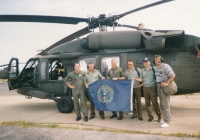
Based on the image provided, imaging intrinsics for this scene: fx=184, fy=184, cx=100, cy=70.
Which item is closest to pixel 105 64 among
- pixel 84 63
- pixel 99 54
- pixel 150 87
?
pixel 99 54

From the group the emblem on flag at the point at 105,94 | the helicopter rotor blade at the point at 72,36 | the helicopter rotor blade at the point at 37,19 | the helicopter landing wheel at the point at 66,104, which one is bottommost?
the helicopter landing wheel at the point at 66,104

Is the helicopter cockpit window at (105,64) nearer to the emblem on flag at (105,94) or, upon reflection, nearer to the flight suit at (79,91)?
the emblem on flag at (105,94)

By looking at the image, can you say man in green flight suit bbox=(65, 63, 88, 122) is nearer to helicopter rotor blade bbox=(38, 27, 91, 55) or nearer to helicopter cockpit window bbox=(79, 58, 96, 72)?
helicopter cockpit window bbox=(79, 58, 96, 72)

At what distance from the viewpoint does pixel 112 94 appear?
18.8 ft

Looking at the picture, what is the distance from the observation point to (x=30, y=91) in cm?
754

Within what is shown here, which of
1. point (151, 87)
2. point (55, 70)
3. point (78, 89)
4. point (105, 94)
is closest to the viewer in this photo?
point (151, 87)

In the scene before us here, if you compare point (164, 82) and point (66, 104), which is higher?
point (164, 82)

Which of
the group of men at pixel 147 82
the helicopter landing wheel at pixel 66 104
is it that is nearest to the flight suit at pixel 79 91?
the group of men at pixel 147 82

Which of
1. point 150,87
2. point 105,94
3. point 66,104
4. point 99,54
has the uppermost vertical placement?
point 99,54

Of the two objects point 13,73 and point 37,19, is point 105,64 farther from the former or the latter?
point 13,73

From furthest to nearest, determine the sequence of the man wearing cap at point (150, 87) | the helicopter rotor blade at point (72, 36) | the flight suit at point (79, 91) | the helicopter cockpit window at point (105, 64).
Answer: the helicopter rotor blade at point (72, 36), the helicopter cockpit window at point (105, 64), the flight suit at point (79, 91), the man wearing cap at point (150, 87)

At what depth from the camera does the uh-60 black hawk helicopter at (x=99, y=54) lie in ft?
20.5

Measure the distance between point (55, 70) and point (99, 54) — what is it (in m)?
2.36

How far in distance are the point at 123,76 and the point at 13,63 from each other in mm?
5465
